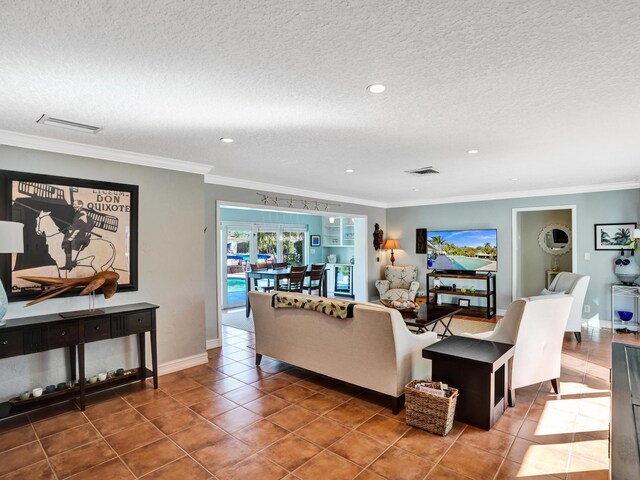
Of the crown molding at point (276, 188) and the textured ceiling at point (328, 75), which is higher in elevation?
the textured ceiling at point (328, 75)

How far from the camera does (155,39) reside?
167 cm

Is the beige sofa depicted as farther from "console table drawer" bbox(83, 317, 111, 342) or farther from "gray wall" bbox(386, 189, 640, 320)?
"gray wall" bbox(386, 189, 640, 320)

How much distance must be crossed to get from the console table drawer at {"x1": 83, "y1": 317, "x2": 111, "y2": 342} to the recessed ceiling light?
3.02 m

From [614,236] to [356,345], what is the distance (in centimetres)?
527

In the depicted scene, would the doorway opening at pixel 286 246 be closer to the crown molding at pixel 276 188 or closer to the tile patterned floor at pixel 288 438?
the crown molding at pixel 276 188

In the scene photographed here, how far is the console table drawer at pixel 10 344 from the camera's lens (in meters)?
2.78

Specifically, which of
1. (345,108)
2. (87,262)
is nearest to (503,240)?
(345,108)

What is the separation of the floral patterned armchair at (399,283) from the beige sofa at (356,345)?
13.4 ft

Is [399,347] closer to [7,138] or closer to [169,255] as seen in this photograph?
[169,255]

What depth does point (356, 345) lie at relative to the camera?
320cm

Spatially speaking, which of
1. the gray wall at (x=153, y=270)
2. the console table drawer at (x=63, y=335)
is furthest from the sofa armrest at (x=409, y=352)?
the console table drawer at (x=63, y=335)

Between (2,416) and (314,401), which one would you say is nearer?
(2,416)

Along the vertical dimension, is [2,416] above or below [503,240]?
below

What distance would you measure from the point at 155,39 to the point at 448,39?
1.37 m
